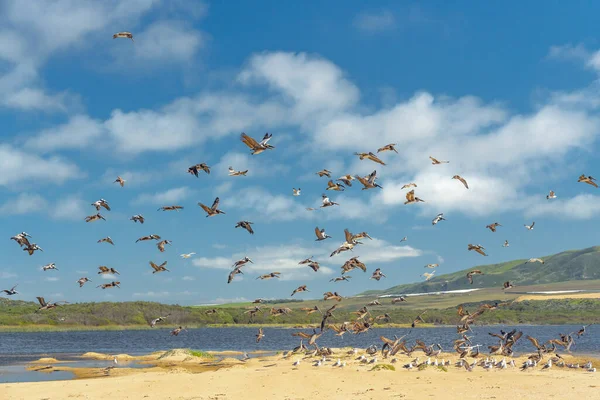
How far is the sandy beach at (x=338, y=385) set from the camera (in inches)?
1225

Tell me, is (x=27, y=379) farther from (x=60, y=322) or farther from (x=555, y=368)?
(x=60, y=322)

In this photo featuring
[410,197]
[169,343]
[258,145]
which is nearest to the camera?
[258,145]

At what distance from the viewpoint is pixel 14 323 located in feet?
516

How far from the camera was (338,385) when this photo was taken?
35062 millimetres

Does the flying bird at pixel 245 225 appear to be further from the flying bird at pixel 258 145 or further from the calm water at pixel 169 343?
the calm water at pixel 169 343

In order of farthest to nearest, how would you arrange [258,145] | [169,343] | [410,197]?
1. [169,343]
2. [410,197]
3. [258,145]

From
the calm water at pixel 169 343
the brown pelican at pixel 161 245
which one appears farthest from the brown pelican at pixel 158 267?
the calm water at pixel 169 343

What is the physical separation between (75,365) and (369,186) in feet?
138

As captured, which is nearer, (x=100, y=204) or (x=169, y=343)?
(x=100, y=204)

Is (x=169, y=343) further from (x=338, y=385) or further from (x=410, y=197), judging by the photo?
(x=410, y=197)

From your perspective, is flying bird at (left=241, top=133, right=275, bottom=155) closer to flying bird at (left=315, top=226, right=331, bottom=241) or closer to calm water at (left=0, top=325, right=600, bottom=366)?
flying bird at (left=315, top=226, right=331, bottom=241)

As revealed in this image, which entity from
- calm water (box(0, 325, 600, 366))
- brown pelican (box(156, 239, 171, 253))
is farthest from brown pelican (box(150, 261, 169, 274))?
calm water (box(0, 325, 600, 366))

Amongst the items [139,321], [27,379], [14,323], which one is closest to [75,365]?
[27,379]

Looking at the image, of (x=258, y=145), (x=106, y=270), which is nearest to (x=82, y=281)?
(x=106, y=270)
